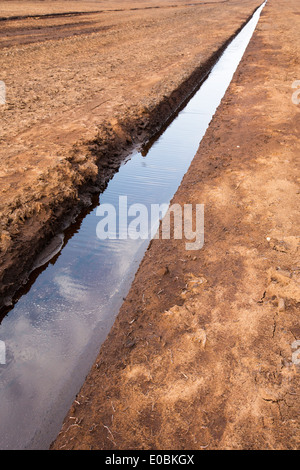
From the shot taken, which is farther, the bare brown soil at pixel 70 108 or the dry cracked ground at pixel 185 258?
the bare brown soil at pixel 70 108

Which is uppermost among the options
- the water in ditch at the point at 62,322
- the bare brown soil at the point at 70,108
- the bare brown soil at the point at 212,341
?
the bare brown soil at the point at 70,108

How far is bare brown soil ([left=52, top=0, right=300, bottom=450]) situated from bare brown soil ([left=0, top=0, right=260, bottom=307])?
161cm

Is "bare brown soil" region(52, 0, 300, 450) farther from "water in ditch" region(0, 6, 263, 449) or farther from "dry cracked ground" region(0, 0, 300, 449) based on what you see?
"water in ditch" region(0, 6, 263, 449)

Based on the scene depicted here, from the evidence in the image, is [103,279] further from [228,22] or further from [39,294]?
[228,22]

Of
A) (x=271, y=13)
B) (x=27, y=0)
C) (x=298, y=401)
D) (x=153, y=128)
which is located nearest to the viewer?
(x=298, y=401)

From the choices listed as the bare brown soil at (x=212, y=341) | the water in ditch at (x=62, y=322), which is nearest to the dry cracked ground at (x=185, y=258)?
the bare brown soil at (x=212, y=341)

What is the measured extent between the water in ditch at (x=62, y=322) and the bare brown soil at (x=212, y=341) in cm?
29

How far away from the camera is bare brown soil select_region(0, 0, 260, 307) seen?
15.4 ft

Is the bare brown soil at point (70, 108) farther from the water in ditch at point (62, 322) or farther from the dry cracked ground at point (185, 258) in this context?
the water in ditch at point (62, 322)

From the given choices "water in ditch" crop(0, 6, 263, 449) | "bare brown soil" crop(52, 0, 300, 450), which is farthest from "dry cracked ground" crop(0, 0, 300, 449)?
"water in ditch" crop(0, 6, 263, 449)

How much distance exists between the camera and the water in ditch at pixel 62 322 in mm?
2885
